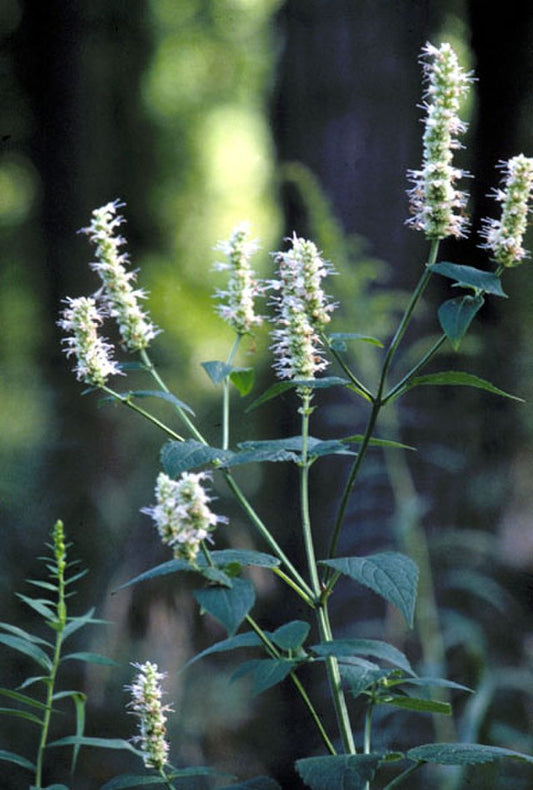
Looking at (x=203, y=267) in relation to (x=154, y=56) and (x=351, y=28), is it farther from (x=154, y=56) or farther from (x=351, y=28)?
(x=351, y=28)

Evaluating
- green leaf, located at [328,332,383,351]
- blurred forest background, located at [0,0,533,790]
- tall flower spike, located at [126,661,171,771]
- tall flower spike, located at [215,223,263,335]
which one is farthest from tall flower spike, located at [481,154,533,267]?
blurred forest background, located at [0,0,533,790]

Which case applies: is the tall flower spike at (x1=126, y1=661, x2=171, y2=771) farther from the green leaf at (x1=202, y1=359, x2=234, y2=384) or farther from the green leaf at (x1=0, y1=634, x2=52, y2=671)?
A: the green leaf at (x1=202, y1=359, x2=234, y2=384)

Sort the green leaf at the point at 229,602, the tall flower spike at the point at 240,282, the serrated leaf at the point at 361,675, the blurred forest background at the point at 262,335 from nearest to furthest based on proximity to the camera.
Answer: the green leaf at the point at 229,602 < the serrated leaf at the point at 361,675 < the tall flower spike at the point at 240,282 < the blurred forest background at the point at 262,335

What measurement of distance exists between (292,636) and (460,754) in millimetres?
159

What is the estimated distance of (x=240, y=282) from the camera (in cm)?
85

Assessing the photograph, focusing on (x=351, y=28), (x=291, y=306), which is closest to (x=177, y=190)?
(x=351, y=28)

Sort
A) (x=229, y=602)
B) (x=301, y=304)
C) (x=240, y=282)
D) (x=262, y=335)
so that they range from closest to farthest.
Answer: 1. (x=229, y=602)
2. (x=301, y=304)
3. (x=240, y=282)
4. (x=262, y=335)

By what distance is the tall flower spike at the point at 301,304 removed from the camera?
748 mm

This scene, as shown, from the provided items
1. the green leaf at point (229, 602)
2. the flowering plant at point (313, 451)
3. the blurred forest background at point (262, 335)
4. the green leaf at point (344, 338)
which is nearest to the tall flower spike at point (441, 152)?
the flowering plant at point (313, 451)

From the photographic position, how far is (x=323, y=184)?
1.79 meters

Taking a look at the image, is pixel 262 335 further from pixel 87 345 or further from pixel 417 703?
pixel 417 703

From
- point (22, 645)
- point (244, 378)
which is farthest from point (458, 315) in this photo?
point (22, 645)

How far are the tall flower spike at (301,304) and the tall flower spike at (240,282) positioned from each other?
45 millimetres

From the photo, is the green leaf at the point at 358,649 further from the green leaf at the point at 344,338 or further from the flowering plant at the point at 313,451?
the green leaf at the point at 344,338
